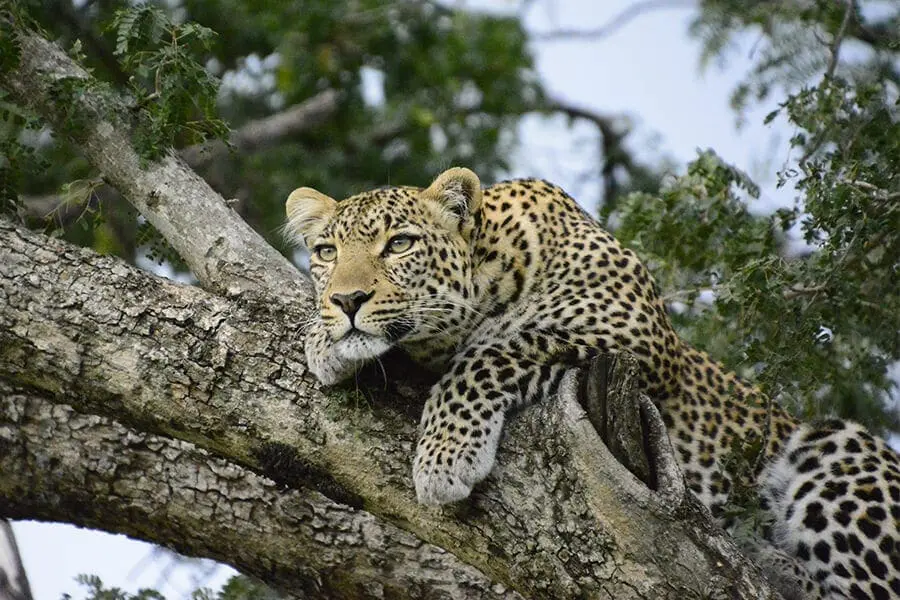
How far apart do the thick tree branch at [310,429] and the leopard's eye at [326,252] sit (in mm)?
877

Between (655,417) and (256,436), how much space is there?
1940mm

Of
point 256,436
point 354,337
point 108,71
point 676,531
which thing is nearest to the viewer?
point 676,531

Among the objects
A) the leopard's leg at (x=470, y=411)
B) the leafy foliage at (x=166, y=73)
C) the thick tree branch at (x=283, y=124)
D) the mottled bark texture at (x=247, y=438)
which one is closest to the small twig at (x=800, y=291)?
the leopard's leg at (x=470, y=411)

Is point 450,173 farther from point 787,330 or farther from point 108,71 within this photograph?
point 108,71

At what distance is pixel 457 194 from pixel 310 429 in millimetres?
2090

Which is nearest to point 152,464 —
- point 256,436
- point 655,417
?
point 256,436

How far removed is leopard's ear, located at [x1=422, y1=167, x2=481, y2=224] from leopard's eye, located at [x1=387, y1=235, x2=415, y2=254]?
0.37 m

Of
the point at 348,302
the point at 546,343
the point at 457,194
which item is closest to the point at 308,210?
the point at 457,194

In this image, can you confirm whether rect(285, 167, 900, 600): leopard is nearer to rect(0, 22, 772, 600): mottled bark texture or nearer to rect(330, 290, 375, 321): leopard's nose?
rect(330, 290, 375, 321): leopard's nose

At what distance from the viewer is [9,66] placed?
299 inches

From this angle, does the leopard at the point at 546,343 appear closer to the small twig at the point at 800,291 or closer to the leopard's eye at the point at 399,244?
the leopard's eye at the point at 399,244

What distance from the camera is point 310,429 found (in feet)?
21.3

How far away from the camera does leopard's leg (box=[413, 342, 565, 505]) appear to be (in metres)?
6.23

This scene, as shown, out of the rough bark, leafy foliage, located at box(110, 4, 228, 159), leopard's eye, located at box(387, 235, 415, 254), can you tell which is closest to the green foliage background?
leafy foliage, located at box(110, 4, 228, 159)
